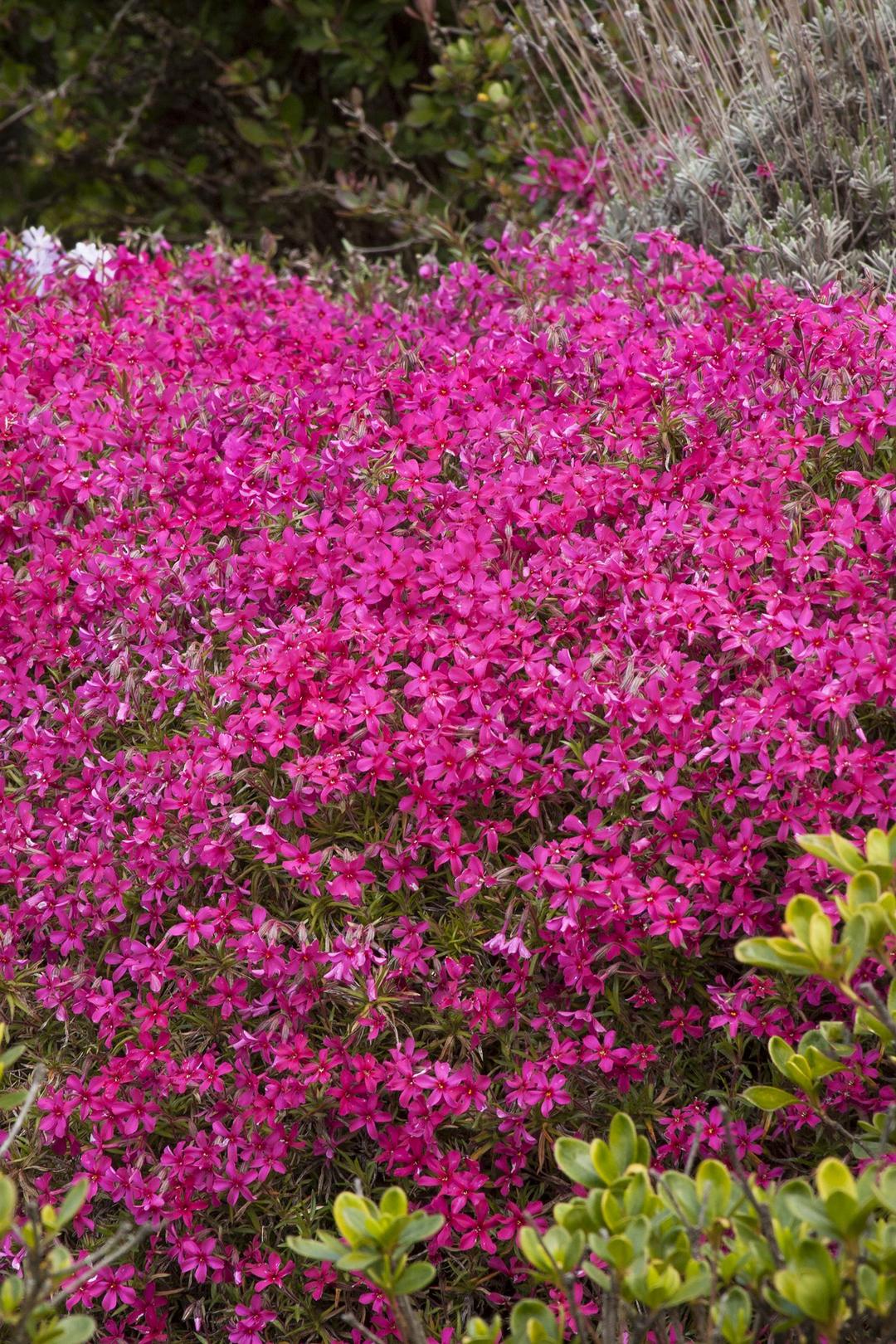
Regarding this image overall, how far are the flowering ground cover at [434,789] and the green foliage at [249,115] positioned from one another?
8.24ft

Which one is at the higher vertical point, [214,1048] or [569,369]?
[569,369]

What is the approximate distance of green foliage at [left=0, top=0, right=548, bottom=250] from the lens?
5.12m

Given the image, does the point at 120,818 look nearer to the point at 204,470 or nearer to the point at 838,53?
the point at 204,470

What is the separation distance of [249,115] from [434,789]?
5.14 m

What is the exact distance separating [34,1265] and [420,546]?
1541mm

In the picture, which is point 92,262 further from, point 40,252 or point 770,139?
point 770,139

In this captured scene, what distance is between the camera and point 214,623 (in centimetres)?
255

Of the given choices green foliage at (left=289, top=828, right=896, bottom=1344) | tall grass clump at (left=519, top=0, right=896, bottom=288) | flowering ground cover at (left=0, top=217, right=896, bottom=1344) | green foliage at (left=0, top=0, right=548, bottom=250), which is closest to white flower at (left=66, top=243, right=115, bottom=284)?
green foliage at (left=0, top=0, right=548, bottom=250)

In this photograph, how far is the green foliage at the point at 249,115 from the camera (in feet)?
16.8

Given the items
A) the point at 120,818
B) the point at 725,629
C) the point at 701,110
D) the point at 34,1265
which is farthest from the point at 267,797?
the point at 701,110

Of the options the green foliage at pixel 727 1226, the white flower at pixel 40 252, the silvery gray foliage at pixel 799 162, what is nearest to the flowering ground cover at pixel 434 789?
the green foliage at pixel 727 1226

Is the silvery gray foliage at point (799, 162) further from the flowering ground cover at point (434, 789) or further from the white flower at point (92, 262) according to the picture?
the white flower at point (92, 262)

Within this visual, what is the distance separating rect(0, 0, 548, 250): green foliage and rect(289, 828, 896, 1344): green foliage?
3.80 meters

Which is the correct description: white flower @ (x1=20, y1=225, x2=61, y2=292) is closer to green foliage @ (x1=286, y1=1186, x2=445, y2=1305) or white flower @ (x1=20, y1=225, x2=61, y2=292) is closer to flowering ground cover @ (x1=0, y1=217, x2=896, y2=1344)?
flowering ground cover @ (x1=0, y1=217, x2=896, y2=1344)
